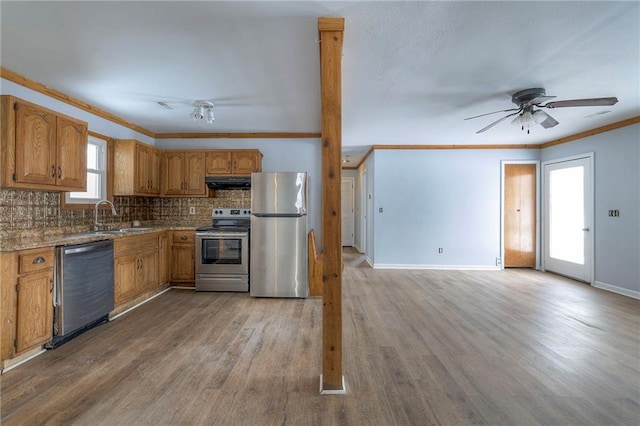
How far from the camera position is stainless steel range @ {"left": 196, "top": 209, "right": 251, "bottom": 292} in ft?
13.3

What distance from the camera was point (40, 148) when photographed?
8.33 feet

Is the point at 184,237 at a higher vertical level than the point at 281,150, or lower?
lower

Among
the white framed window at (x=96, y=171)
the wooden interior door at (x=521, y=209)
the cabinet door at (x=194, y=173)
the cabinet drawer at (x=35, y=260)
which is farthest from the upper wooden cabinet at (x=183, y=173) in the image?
the wooden interior door at (x=521, y=209)

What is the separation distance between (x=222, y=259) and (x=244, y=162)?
152 centimetres

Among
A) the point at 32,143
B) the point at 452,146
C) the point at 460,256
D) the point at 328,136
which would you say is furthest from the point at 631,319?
the point at 32,143

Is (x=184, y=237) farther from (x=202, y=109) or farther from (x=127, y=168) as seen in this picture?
(x=202, y=109)

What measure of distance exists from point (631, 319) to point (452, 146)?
350cm

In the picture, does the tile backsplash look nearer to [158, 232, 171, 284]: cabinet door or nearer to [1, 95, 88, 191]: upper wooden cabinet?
[1, 95, 88, 191]: upper wooden cabinet

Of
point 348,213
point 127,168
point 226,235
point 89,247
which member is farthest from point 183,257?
point 348,213

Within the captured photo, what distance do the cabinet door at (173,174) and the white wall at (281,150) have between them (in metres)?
0.47

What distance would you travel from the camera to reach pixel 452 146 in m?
5.43

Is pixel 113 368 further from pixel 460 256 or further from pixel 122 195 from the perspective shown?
pixel 460 256

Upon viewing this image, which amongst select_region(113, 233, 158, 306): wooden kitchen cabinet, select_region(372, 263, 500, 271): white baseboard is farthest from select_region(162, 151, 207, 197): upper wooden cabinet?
select_region(372, 263, 500, 271): white baseboard

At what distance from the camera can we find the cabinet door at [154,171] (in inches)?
166
